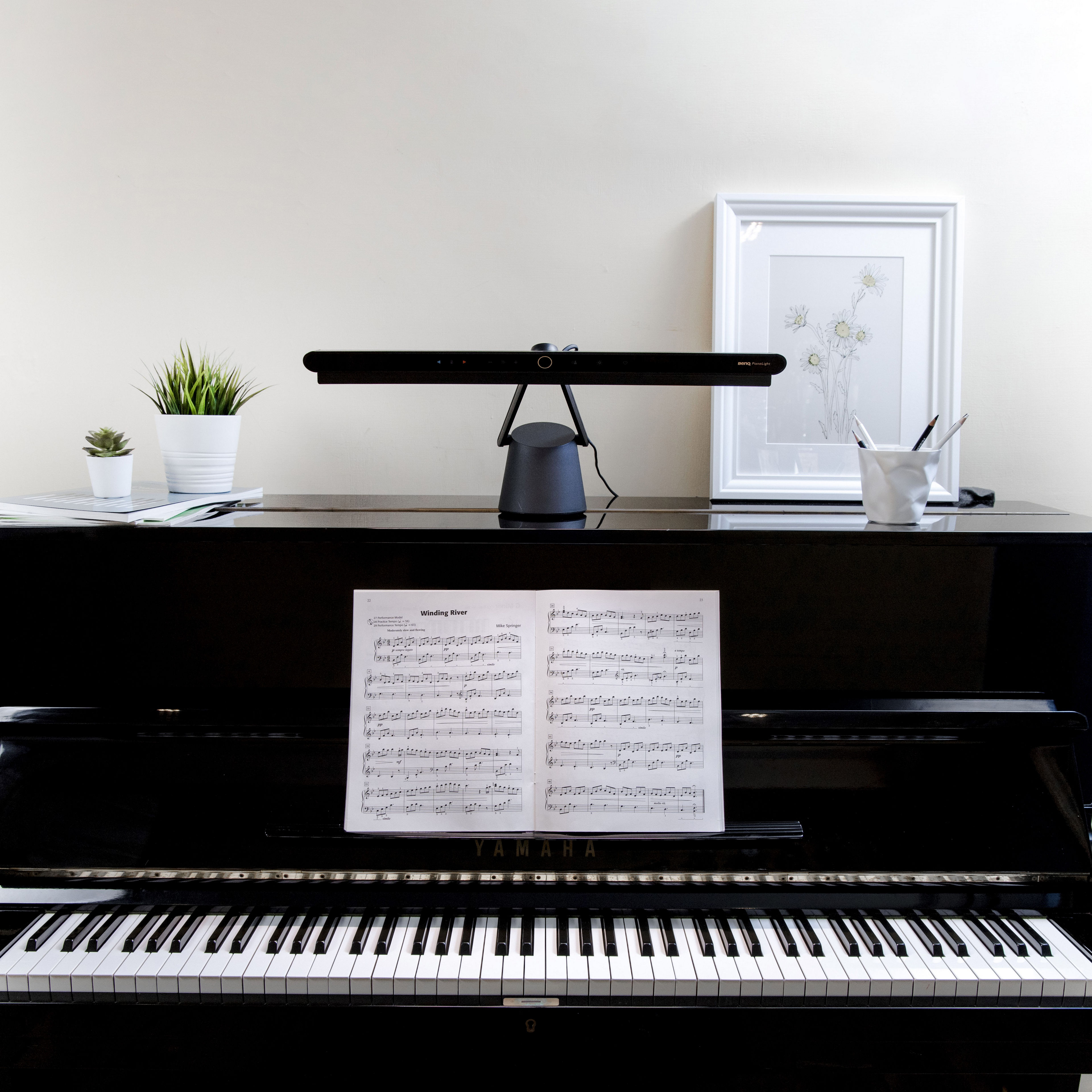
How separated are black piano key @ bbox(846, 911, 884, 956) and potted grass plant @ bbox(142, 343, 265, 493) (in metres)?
1.15

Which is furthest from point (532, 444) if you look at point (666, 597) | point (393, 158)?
point (393, 158)

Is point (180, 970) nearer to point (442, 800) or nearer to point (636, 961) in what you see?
point (442, 800)

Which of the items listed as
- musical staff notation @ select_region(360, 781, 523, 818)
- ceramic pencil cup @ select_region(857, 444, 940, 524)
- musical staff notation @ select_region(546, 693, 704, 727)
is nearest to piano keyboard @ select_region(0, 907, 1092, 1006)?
musical staff notation @ select_region(360, 781, 523, 818)

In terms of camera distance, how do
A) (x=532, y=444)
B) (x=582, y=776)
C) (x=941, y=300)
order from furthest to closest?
(x=941, y=300) < (x=532, y=444) < (x=582, y=776)

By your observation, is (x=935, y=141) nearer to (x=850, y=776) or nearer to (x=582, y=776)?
(x=850, y=776)

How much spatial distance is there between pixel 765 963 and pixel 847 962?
10 centimetres

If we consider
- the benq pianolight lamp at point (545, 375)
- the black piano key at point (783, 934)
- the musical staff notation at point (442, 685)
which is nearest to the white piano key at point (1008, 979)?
the black piano key at point (783, 934)

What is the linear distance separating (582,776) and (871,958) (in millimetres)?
404

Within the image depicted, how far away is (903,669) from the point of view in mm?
1138

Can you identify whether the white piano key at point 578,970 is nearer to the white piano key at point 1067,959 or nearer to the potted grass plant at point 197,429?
the white piano key at point 1067,959

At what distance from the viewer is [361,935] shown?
0.97 m

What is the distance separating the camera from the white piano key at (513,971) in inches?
36.3

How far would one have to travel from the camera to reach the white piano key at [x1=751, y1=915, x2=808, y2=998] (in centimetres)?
92

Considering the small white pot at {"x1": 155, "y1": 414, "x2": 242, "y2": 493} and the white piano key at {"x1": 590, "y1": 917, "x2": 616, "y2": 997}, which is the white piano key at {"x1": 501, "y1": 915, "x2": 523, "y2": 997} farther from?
the small white pot at {"x1": 155, "y1": 414, "x2": 242, "y2": 493}
